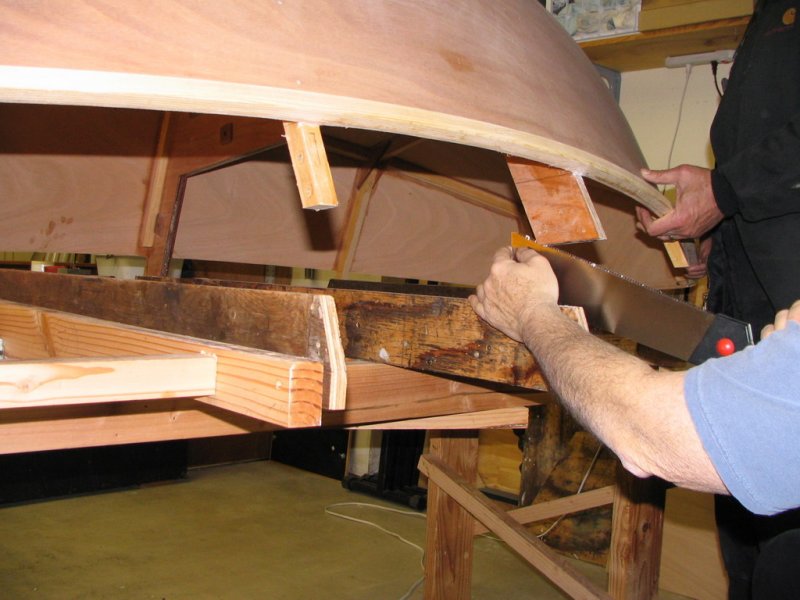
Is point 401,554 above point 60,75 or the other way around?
the other way around

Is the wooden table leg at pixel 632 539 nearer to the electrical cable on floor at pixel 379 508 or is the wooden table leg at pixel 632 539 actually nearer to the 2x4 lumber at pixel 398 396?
the 2x4 lumber at pixel 398 396

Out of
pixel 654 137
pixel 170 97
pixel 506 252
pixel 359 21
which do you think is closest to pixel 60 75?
pixel 170 97

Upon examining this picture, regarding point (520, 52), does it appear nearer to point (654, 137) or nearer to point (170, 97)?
point (170, 97)

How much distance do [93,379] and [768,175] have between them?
1.32 meters

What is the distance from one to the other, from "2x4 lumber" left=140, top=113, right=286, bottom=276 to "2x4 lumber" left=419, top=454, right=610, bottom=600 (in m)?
1.14

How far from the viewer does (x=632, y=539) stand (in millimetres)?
2057

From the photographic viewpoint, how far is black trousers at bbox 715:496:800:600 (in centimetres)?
93

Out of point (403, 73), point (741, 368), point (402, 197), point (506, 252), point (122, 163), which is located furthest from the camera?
point (402, 197)

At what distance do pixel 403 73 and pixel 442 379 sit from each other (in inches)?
23.8

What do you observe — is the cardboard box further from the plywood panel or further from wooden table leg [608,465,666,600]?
the plywood panel

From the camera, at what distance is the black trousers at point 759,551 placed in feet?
3.04

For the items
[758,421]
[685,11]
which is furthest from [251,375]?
[685,11]

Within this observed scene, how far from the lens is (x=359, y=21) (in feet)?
3.48

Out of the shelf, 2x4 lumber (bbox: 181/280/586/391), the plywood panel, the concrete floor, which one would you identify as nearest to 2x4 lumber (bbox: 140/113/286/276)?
the plywood panel
